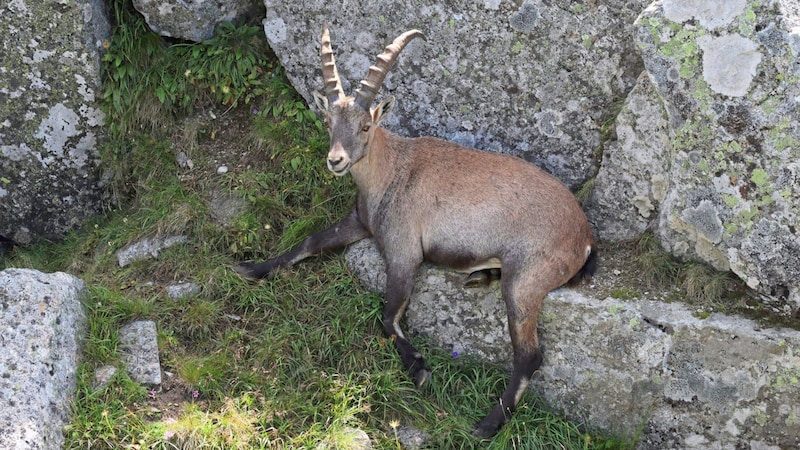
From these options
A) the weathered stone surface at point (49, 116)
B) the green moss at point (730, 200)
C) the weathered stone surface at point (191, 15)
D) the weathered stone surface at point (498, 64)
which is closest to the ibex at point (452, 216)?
the weathered stone surface at point (498, 64)

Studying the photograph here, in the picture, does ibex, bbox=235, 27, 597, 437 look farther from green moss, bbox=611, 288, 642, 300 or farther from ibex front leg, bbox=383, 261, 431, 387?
green moss, bbox=611, 288, 642, 300

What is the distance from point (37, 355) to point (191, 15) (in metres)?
3.22

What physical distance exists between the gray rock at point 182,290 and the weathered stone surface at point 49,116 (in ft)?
4.94

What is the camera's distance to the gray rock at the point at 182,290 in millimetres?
6750

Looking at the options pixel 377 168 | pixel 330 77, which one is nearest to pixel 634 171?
pixel 377 168

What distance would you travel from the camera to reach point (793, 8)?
5.55m

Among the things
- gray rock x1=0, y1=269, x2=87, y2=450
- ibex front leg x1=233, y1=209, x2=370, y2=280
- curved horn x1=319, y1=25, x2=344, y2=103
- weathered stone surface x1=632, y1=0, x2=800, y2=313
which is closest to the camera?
gray rock x1=0, y1=269, x2=87, y2=450

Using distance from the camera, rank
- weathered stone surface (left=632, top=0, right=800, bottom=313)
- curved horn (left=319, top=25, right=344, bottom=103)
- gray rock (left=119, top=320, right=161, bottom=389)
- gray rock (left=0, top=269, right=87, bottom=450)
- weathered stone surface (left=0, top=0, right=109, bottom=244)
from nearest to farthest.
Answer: gray rock (left=0, top=269, right=87, bottom=450) < weathered stone surface (left=632, top=0, right=800, bottom=313) < gray rock (left=119, top=320, right=161, bottom=389) < curved horn (left=319, top=25, right=344, bottom=103) < weathered stone surface (left=0, top=0, right=109, bottom=244)

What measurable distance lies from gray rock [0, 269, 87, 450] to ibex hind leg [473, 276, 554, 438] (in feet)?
9.11

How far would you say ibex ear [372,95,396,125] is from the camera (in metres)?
6.30

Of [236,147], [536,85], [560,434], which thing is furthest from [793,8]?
[236,147]

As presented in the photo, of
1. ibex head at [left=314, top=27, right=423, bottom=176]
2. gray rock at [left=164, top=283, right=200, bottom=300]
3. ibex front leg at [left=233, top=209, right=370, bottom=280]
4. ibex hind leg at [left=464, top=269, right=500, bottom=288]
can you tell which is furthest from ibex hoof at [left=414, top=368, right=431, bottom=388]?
gray rock at [left=164, top=283, right=200, bottom=300]

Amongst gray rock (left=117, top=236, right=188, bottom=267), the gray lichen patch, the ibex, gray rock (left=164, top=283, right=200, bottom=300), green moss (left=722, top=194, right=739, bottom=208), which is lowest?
gray rock (left=164, top=283, right=200, bottom=300)

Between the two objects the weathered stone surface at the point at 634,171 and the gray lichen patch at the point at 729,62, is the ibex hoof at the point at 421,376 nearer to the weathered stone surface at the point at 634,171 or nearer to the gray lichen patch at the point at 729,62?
the weathered stone surface at the point at 634,171
